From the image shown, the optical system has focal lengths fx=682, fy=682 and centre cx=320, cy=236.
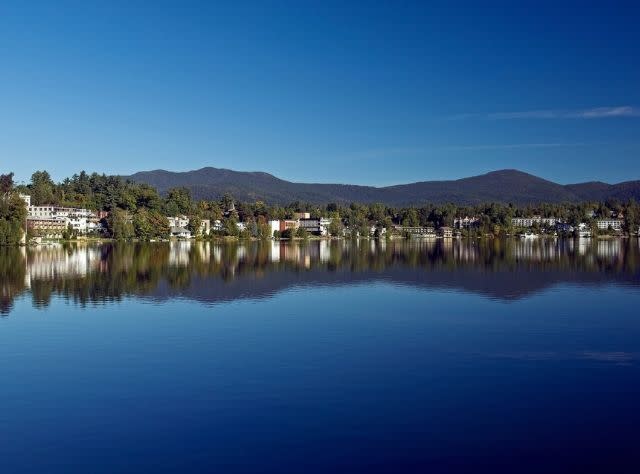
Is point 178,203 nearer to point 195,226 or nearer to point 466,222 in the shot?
point 195,226

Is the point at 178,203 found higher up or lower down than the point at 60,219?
higher up

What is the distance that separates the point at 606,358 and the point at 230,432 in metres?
8.27

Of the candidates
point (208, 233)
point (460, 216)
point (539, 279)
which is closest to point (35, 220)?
point (208, 233)

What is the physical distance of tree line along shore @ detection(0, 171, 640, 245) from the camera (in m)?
75.5

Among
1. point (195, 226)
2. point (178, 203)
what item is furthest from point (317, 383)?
point (178, 203)

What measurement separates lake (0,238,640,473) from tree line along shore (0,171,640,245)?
47.1m

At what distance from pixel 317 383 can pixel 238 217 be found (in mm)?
91599

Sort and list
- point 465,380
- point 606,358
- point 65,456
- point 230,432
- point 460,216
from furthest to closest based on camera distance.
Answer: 1. point 460,216
2. point 606,358
3. point 465,380
4. point 230,432
5. point 65,456

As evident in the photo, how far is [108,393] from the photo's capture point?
11023 mm

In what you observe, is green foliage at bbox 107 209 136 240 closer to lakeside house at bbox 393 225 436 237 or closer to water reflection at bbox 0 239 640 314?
water reflection at bbox 0 239 640 314

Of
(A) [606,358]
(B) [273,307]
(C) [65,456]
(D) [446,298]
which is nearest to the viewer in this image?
(C) [65,456]

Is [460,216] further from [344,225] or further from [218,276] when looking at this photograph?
[218,276]

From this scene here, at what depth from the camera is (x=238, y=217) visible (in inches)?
4023

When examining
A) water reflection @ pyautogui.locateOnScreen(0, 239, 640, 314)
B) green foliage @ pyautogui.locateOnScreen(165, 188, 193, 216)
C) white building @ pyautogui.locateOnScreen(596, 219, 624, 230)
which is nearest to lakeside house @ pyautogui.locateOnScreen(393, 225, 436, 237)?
white building @ pyautogui.locateOnScreen(596, 219, 624, 230)
